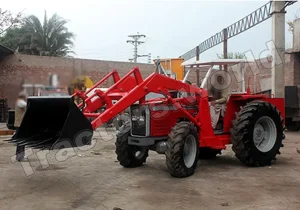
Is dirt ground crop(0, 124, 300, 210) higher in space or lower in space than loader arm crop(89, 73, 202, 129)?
lower

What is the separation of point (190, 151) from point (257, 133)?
75.6 inches

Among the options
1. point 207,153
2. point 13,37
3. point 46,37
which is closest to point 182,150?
point 207,153

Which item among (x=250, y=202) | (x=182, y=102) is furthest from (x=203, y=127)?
(x=250, y=202)

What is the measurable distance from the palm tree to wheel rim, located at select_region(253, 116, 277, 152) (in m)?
14.5

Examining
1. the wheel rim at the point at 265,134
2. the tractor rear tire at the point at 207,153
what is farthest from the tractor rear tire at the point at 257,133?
the tractor rear tire at the point at 207,153

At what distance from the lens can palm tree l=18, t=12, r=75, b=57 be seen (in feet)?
67.5

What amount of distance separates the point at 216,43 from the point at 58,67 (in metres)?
17.6

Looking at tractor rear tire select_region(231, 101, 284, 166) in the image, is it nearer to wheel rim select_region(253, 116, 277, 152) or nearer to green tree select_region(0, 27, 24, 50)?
wheel rim select_region(253, 116, 277, 152)

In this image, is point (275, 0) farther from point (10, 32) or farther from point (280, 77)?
point (10, 32)

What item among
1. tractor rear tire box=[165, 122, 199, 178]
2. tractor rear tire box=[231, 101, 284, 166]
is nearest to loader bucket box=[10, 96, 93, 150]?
tractor rear tire box=[165, 122, 199, 178]

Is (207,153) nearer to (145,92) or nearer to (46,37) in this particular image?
(145,92)

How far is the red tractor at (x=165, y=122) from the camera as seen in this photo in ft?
20.0

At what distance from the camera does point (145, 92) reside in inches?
259

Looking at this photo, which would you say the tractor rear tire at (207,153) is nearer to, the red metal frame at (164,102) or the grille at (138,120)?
the red metal frame at (164,102)
